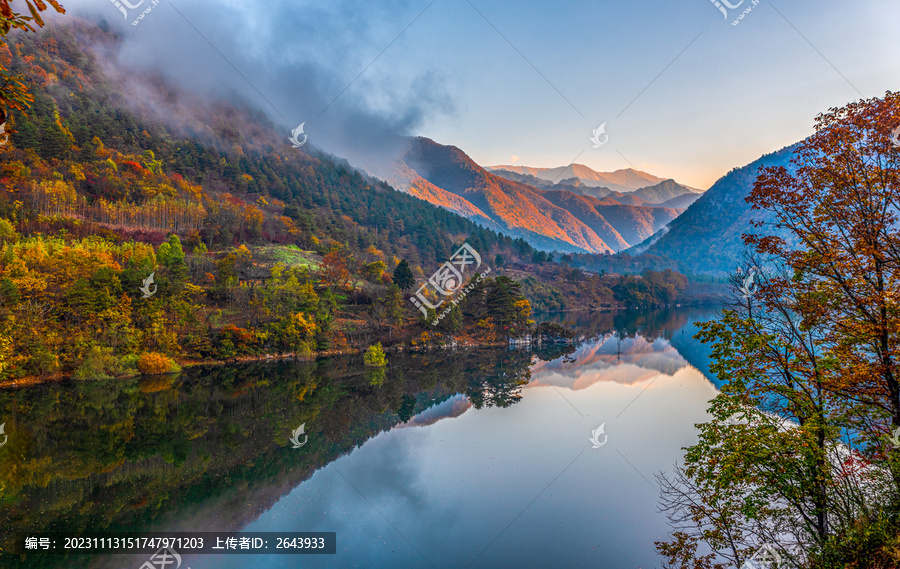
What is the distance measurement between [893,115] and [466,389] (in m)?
25.5

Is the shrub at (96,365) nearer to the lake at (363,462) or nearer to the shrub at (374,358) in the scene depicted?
A: the lake at (363,462)

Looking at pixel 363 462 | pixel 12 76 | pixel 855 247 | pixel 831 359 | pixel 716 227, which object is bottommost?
pixel 831 359

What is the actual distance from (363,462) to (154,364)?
65.0 feet

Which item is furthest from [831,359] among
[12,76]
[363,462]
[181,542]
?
[363,462]

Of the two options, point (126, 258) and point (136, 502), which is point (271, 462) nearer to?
point (136, 502)

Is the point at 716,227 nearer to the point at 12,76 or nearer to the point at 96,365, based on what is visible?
the point at 96,365

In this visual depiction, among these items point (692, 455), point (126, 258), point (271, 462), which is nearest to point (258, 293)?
point (126, 258)

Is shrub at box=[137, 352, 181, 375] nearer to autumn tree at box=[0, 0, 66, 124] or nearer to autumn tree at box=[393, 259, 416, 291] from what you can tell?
autumn tree at box=[393, 259, 416, 291]

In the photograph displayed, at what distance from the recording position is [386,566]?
37.4 ft

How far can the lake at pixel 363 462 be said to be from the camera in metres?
12.5

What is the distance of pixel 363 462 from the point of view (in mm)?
18594

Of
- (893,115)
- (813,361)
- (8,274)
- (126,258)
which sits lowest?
(813,361)

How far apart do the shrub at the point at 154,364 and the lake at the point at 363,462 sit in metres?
1.44

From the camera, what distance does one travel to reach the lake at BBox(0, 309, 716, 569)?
12.5 meters
